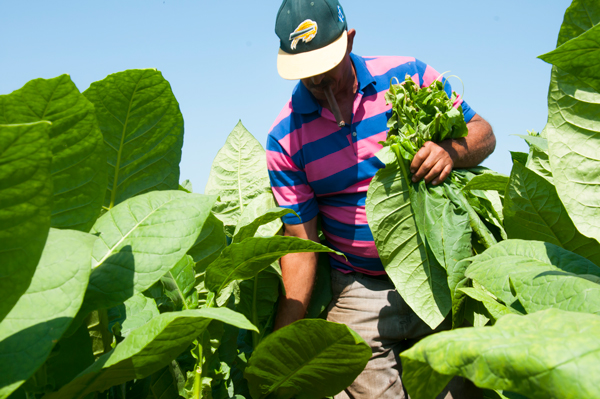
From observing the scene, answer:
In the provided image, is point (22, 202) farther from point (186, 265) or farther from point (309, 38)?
point (309, 38)

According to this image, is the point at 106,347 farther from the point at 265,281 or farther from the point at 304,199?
the point at 304,199

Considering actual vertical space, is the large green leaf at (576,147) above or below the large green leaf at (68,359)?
above

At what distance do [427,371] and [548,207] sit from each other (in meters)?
0.63

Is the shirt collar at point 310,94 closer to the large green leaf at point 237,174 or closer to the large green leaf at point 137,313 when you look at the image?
the large green leaf at point 237,174

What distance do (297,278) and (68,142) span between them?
1.58m

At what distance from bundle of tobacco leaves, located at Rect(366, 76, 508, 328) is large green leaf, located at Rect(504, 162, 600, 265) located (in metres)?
0.41

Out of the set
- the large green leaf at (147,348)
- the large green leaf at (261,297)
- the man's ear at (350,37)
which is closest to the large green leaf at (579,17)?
the large green leaf at (147,348)

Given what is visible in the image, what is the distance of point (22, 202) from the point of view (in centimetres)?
61

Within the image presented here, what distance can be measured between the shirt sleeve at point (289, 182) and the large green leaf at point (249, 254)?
1223 millimetres

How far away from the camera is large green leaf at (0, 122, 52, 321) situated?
0.59 meters

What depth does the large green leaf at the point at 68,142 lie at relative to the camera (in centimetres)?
84

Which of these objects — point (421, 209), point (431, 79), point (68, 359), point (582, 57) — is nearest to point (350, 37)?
point (431, 79)

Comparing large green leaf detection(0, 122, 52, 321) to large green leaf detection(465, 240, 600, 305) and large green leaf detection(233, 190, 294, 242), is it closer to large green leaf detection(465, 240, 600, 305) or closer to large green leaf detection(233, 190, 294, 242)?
large green leaf detection(465, 240, 600, 305)

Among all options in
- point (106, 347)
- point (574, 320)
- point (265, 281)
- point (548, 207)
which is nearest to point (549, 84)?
point (548, 207)
